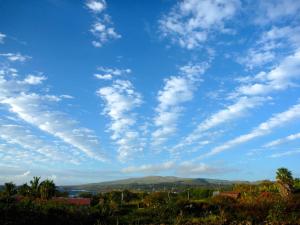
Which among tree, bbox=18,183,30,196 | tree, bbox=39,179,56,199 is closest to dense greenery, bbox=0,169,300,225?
tree, bbox=39,179,56,199

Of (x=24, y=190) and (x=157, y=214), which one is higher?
(x=24, y=190)

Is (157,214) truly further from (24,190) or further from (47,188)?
(24,190)

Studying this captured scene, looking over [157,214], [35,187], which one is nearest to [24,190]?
[35,187]

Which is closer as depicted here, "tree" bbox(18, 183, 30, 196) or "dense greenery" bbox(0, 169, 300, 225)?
"dense greenery" bbox(0, 169, 300, 225)

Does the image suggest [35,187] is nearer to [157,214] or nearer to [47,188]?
[47,188]

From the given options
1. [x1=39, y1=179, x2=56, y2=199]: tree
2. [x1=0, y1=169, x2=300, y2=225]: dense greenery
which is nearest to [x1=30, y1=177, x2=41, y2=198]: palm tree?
[x1=39, y1=179, x2=56, y2=199]: tree

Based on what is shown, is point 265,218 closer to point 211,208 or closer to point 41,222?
point 211,208

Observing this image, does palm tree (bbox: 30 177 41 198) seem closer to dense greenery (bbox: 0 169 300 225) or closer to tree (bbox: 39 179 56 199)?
tree (bbox: 39 179 56 199)

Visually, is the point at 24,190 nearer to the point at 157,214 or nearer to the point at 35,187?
the point at 35,187

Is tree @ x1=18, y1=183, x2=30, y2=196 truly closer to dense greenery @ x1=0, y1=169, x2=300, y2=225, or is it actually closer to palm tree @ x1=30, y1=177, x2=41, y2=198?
palm tree @ x1=30, y1=177, x2=41, y2=198

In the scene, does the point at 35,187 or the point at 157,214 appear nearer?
the point at 157,214

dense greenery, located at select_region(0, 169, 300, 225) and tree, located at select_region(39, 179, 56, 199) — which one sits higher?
tree, located at select_region(39, 179, 56, 199)

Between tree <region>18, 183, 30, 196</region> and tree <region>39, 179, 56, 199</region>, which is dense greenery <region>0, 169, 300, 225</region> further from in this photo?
tree <region>18, 183, 30, 196</region>

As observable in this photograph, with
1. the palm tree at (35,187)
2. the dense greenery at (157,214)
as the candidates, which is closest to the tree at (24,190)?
the palm tree at (35,187)
